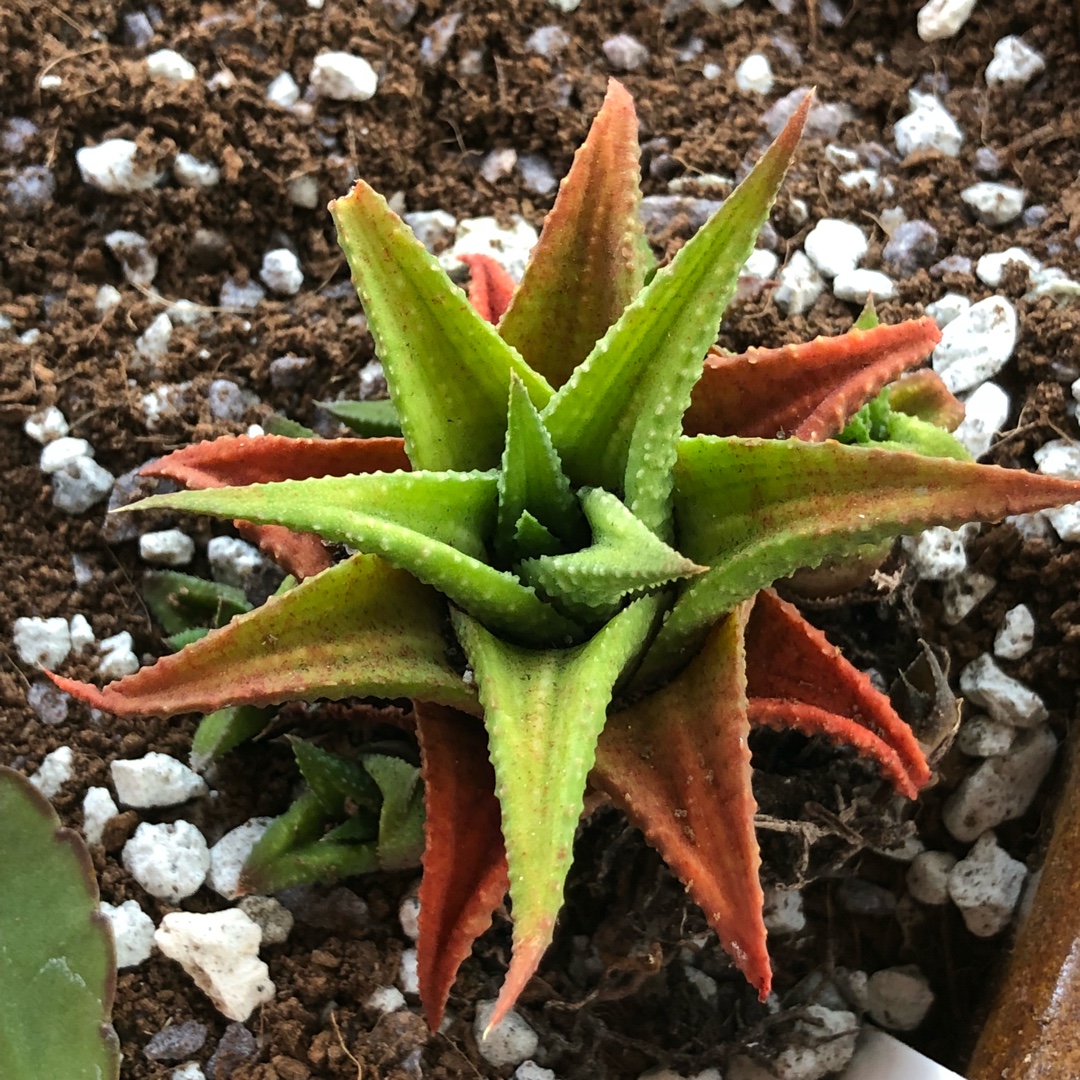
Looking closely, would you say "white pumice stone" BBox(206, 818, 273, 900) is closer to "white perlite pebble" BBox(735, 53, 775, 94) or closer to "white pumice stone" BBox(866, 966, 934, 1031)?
"white pumice stone" BBox(866, 966, 934, 1031)

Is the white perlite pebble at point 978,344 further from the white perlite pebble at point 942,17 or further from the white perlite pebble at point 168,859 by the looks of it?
the white perlite pebble at point 168,859

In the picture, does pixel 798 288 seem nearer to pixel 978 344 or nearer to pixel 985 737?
pixel 978 344

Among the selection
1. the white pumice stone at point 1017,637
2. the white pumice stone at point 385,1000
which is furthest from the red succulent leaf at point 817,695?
the white pumice stone at point 385,1000

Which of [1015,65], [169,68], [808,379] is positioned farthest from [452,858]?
[1015,65]

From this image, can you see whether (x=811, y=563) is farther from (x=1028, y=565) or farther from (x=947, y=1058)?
(x=947, y=1058)

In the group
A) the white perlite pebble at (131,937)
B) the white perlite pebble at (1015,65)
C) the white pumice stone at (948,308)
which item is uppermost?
the white perlite pebble at (1015,65)

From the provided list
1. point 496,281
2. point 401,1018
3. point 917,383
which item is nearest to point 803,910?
point 401,1018
